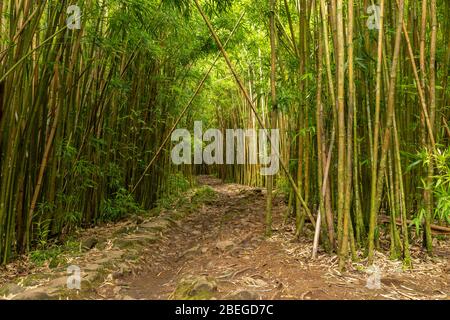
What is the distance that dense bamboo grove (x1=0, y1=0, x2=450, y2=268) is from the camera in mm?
1995

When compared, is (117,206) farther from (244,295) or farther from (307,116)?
(244,295)

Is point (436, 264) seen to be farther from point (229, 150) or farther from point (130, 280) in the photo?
point (229, 150)

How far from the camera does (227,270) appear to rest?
82.6 inches

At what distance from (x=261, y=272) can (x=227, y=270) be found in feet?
0.67

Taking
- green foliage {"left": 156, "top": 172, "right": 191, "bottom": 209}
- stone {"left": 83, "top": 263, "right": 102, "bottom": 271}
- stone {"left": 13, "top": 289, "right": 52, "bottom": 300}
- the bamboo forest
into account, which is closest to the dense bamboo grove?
the bamboo forest

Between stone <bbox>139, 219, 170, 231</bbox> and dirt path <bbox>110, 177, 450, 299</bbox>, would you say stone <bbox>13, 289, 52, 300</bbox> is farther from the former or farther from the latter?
stone <bbox>139, 219, 170, 231</bbox>

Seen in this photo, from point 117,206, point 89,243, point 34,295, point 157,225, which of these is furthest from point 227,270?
point 117,206

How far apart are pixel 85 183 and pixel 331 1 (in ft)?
7.90

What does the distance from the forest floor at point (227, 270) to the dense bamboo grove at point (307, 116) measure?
128 mm

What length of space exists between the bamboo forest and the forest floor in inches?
0.5

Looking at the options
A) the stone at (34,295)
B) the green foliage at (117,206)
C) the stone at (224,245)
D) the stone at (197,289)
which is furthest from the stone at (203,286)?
the green foliage at (117,206)

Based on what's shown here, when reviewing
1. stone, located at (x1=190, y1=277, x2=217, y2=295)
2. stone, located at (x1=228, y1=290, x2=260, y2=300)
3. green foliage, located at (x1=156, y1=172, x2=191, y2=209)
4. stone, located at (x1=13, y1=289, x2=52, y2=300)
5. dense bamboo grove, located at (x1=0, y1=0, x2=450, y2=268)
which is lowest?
green foliage, located at (x1=156, y1=172, x2=191, y2=209)

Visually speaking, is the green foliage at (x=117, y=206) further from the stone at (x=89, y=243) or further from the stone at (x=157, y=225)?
the stone at (x=89, y=243)

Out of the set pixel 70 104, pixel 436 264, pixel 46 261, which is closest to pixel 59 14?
pixel 70 104
